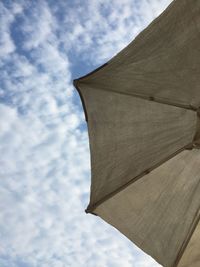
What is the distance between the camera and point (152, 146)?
18.5 feet

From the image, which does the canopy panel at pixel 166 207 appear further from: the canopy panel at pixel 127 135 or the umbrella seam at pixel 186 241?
the canopy panel at pixel 127 135

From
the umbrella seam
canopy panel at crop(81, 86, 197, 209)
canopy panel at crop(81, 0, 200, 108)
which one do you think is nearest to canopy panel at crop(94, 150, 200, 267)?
the umbrella seam

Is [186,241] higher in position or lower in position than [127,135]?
lower

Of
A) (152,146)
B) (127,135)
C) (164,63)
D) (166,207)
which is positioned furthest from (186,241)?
(164,63)

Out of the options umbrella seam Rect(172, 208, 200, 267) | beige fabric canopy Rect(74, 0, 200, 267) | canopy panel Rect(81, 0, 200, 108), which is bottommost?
umbrella seam Rect(172, 208, 200, 267)

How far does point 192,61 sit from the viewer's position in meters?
5.03

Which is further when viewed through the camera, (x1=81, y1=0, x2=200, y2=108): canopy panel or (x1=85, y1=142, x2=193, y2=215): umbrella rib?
(x1=85, y1=142, x2=193, y2=215): umbrella rib

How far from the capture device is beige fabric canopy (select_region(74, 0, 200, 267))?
Answer: 17.4ft

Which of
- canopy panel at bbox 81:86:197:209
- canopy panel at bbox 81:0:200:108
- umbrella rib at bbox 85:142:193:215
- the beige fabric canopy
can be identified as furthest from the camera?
canopy panel at bbox 81:86:197:209

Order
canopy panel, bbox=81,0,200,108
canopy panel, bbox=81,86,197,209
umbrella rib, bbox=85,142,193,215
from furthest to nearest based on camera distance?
canopy panel, bbox=81,86,197,209, umbrella rib, bbox=85,142,193,215, canopy panel, bbox=81,0,200,108

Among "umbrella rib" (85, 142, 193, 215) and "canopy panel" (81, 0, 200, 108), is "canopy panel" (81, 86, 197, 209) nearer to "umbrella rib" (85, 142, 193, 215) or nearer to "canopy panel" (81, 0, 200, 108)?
"umbrella rib" (85, 142, 193, 215)

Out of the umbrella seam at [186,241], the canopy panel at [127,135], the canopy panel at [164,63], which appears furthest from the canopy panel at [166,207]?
the canopy panel at [164,63]

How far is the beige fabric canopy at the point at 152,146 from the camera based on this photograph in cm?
529

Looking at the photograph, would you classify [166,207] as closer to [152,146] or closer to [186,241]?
[186,241]
